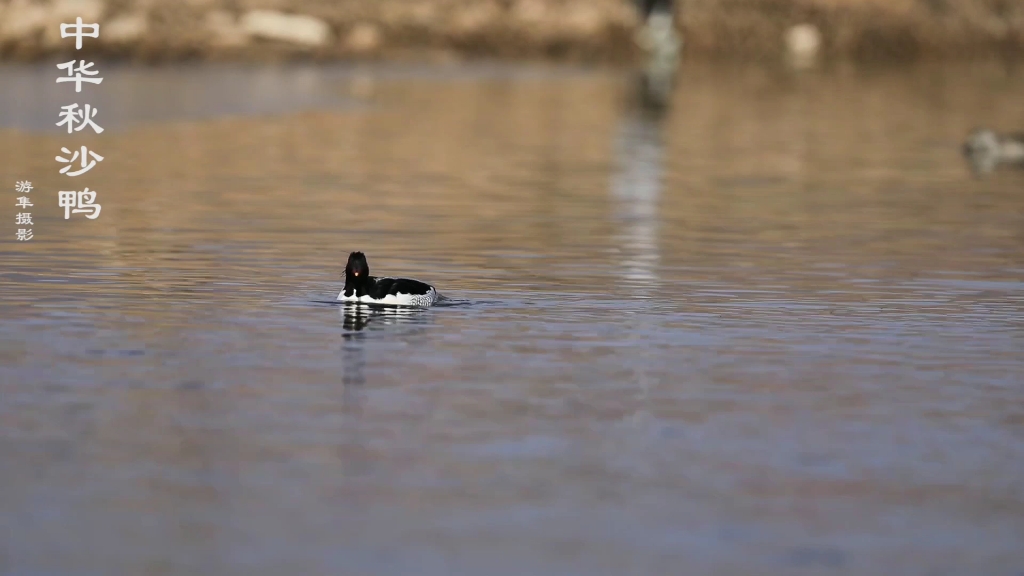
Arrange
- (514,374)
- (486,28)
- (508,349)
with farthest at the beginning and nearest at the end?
(486,28)
(508,349)
(514,374)

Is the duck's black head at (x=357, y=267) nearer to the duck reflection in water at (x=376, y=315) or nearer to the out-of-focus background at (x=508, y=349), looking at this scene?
the duck reflection in water at (x=376, y=315)

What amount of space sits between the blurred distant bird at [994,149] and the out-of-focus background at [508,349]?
7 centimetres

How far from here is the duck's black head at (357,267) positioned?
56.7ft

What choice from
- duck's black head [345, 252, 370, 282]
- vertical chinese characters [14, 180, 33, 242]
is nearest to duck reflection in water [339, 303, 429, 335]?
duck's black head [345, 252, 370, 282]

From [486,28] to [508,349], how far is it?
50393 millimetres

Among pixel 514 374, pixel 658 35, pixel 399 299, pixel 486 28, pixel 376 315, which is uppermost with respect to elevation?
pixel 486 28

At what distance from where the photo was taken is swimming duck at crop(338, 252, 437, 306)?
17.4m

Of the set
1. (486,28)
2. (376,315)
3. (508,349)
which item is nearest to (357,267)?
(376,315)

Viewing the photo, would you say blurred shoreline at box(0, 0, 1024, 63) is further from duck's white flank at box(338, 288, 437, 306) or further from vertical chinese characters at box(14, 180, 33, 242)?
duck's white flank at box(338, 288, 437, 306)

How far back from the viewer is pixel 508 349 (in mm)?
15711

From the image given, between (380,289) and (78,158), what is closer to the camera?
(380,289)

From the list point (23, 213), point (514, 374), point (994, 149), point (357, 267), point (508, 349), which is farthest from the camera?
point (994, 149)

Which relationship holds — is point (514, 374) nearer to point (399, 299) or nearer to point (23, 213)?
point (399, 299)

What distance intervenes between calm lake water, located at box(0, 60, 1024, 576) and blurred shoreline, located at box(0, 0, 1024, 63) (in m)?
25.1
